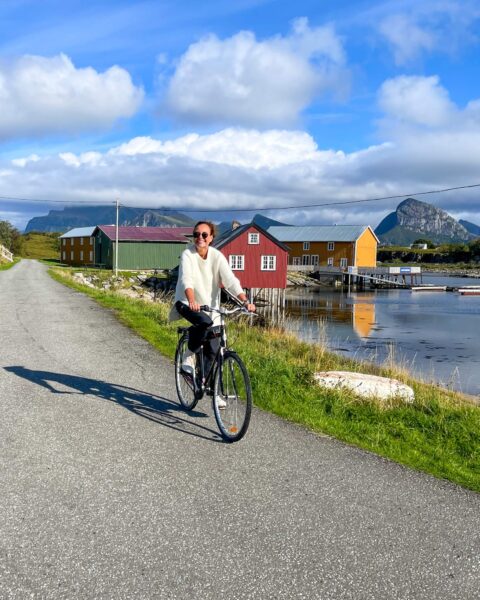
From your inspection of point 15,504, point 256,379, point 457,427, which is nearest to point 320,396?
point 256,379

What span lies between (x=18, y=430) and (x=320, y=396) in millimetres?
4105

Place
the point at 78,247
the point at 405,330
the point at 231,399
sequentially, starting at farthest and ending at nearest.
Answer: the point at 78,247, the point at 405,330, the point at 231,399

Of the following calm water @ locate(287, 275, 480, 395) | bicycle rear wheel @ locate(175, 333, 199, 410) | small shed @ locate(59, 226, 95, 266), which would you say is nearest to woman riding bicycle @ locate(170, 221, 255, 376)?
bicycle rear wheel @ locate(175, 333, 199, 410)

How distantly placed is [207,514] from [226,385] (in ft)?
6.48

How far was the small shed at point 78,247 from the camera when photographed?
269 ft

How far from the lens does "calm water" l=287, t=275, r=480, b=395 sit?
22.5 metres

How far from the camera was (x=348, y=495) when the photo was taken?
14.6ft

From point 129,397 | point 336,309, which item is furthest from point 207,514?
point 336,309

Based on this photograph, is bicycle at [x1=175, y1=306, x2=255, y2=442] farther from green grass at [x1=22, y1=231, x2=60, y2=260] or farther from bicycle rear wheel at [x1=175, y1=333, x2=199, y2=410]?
green grass at [x1=22, y1=231, x2=60, y2=260]

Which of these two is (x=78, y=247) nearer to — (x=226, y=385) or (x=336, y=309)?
(x=336, y=309)

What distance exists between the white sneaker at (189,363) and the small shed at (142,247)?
6249cm

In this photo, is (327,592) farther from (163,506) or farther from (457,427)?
(457,427)

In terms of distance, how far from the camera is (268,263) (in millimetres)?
57531

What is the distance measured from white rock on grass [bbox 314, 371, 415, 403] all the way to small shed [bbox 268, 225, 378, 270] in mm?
82533
